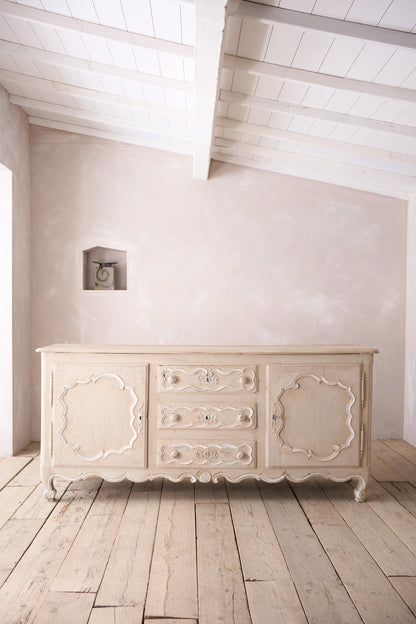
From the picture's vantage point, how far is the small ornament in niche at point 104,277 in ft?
13.7

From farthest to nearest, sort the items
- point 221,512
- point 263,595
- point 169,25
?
point 221,512
point 169,25
point 263,595

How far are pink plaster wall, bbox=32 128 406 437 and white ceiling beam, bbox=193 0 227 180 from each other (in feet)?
→ 3.08

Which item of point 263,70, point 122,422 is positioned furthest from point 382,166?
point 122,422

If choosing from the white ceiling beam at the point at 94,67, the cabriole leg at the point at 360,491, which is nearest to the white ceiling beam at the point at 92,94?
the white ceiling beam at the point at 94,67

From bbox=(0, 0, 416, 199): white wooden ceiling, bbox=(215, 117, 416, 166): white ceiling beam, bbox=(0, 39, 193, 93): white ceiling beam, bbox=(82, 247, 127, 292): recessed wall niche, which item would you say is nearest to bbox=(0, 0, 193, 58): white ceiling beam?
bbox=(0, 0, 416, 199): white wooden ceiling

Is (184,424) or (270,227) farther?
(270,227)

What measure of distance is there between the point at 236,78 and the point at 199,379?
5.67 ft

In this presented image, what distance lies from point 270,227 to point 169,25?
212 centimetres

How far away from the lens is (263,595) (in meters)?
1.87

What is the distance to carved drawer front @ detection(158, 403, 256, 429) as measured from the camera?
9.14ft

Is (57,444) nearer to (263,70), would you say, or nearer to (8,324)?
(8,324)

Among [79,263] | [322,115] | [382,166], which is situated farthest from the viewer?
[79,263]

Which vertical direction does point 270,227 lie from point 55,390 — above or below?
above

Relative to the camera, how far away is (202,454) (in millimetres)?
2781
